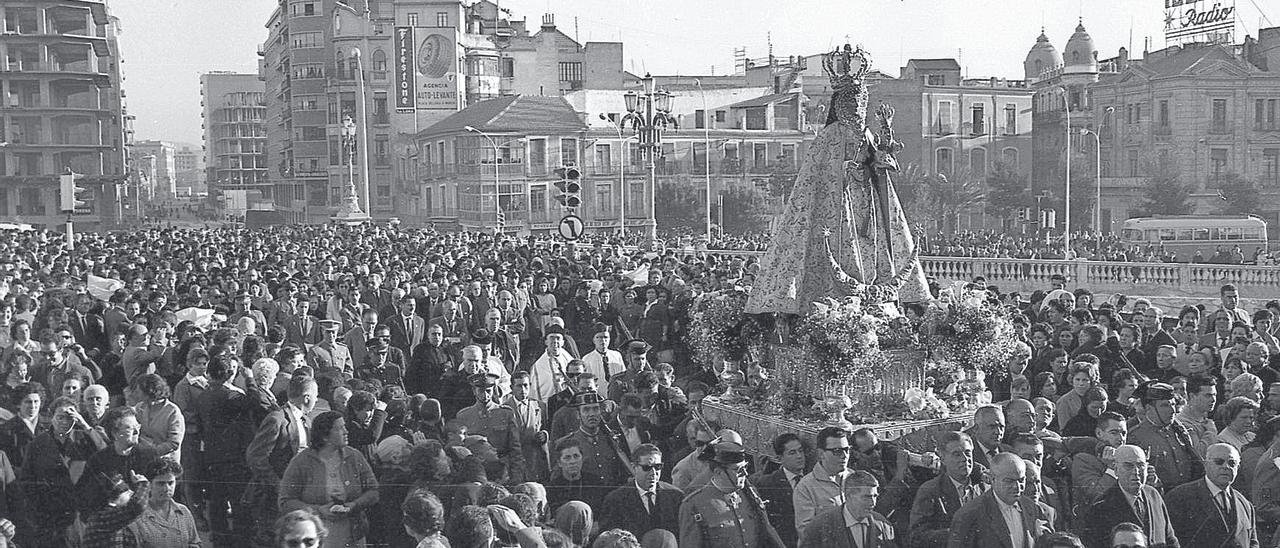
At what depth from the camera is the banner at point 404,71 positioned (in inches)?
3108

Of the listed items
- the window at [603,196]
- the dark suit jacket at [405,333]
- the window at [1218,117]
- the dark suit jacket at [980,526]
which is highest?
the window at [1218,117]

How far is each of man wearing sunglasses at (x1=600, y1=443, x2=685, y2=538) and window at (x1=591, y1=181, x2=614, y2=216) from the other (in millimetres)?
63947

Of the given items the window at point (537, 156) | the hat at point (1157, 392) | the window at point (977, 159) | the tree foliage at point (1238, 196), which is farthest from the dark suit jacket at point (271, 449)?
the window at point (977, 159)

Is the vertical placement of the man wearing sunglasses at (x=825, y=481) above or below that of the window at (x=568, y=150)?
below

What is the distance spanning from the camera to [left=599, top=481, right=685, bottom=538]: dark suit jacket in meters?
7.14

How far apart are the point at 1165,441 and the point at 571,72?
76.9 m

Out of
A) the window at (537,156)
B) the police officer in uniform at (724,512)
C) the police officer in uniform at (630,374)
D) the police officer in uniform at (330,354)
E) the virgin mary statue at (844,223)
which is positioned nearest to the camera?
the police officer in uniform at (724,512)

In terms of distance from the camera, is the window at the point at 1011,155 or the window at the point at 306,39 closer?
the window at the point at 1011,155

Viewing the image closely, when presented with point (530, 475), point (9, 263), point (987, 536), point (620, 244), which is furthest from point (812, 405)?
point (620, 244)

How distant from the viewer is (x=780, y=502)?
25.1ft

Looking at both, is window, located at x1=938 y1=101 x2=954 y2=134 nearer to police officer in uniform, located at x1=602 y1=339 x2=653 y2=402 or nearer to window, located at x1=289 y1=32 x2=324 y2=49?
window, located at x1=289 y1=32 x2=324 y2=49

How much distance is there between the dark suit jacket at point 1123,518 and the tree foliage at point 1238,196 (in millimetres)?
60837

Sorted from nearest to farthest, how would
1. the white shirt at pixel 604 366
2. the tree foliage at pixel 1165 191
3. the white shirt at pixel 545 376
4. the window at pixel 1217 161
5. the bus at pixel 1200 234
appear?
the white shirt at pixel 545 376
the white shirt at pixel 604 366
the bus at pixel 1200 234
the tree foliage at pixel 1165 191
the window at pixel 1217 161

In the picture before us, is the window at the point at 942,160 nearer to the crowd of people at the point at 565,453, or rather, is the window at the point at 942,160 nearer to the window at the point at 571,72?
the window at the point at 571,72
